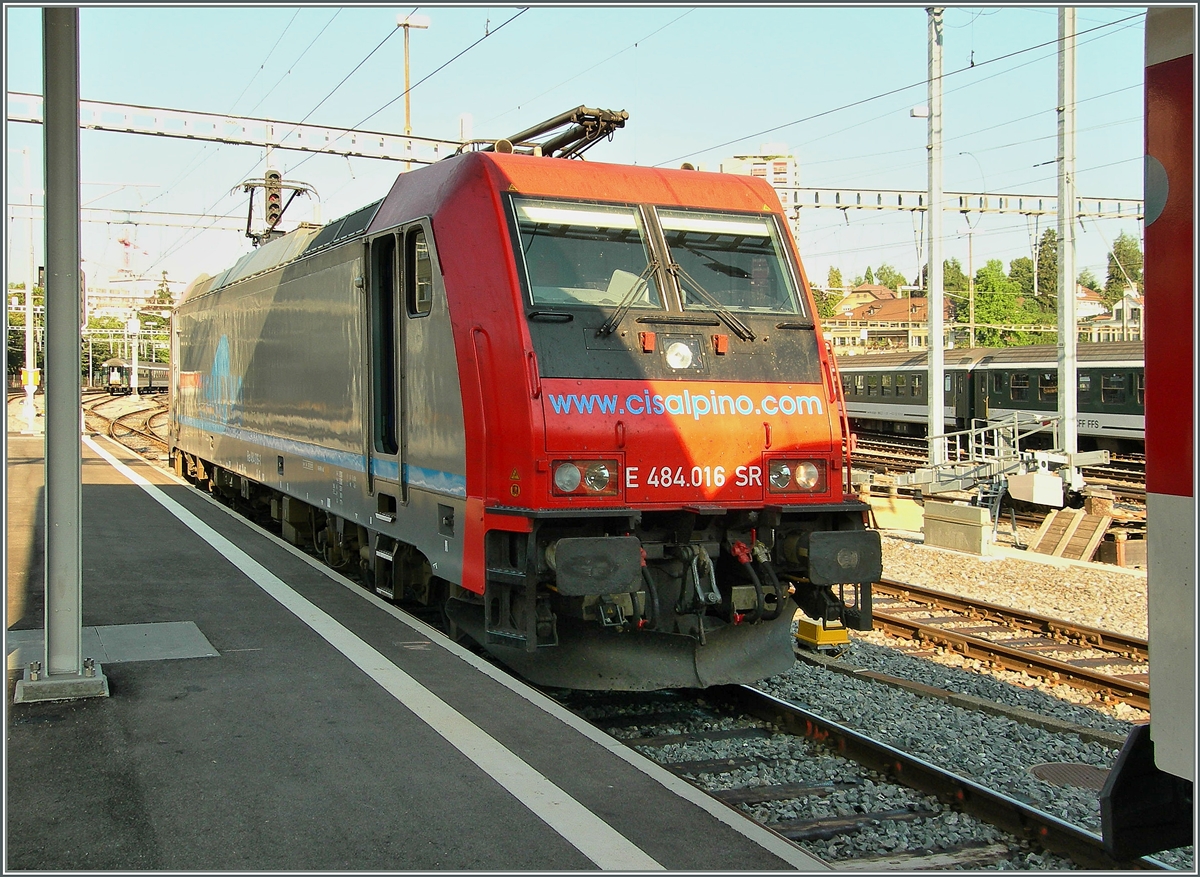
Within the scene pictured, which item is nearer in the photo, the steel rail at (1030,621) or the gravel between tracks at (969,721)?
the gravel between tracks at (969,721)

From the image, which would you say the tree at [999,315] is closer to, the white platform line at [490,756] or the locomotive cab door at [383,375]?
the locomotive cab door at [383,375]

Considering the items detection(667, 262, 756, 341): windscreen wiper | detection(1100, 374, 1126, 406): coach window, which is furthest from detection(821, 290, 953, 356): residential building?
detection(667, 262, 756, 341): windscreen wiper

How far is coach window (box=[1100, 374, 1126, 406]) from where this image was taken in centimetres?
2739

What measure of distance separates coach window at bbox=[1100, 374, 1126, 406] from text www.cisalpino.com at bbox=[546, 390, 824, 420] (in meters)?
23.8

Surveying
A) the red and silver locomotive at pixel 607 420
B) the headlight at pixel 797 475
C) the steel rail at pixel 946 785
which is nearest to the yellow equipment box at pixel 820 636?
the steel rail at pixel 946 785

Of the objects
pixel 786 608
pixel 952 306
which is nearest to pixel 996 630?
pixel 786 608

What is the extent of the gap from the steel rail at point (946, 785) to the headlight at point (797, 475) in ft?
4.57

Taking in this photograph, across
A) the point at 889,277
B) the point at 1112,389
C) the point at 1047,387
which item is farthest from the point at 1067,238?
the point at 889,277

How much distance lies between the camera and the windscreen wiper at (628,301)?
6.49 m

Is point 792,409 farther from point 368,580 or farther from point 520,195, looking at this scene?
point 368,580

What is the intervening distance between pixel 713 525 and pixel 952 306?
9184cm

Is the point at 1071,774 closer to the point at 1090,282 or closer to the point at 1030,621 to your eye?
the point at 1030,621

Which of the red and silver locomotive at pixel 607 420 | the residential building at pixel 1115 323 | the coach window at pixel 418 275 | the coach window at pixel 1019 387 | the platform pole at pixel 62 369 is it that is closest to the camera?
the platform pole at pixel 62 369

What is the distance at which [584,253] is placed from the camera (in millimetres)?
6820
